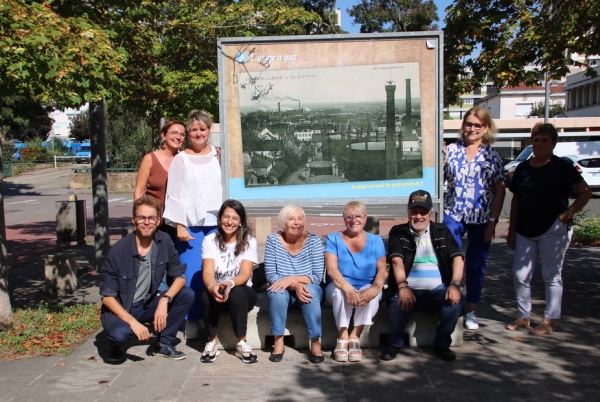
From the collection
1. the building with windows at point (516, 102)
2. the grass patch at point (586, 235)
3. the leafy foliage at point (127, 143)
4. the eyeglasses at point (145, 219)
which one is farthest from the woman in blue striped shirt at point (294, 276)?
the building with windows at point (516, 102)

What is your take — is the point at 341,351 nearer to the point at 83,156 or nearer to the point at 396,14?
the point at 396,14

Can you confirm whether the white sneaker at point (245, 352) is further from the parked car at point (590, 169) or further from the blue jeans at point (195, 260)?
the parked car at point (590, 169)

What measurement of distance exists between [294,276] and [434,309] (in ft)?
3.91

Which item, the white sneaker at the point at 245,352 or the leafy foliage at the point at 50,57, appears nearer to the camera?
the leafy foliage at the point at 50,57

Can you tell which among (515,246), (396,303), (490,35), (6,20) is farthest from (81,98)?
(490,35)

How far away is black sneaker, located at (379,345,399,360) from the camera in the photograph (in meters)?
4.78

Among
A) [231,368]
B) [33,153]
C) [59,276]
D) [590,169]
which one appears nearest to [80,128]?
[33,153]

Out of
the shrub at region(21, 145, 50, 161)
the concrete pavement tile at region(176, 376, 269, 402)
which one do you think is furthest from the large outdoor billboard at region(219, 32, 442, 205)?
the shrub at region(21, 145, 50, 161)

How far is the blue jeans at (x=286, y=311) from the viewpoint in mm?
4781

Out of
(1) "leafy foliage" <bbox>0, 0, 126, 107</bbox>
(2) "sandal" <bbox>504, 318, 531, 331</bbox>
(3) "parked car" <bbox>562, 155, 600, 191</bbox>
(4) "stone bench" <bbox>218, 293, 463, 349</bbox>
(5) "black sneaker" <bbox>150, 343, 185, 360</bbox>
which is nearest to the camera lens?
(1) "leafy foliage" <bbox>0, 0, 126, 107</bbox>

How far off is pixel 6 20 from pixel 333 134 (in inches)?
126

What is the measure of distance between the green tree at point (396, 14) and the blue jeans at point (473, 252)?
3800 centimetres

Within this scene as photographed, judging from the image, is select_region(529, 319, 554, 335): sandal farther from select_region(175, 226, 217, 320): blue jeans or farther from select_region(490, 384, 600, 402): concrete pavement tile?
select_region(175, 226, 217, 320): blue jeans

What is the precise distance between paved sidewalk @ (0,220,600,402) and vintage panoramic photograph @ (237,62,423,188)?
1.94 meters
